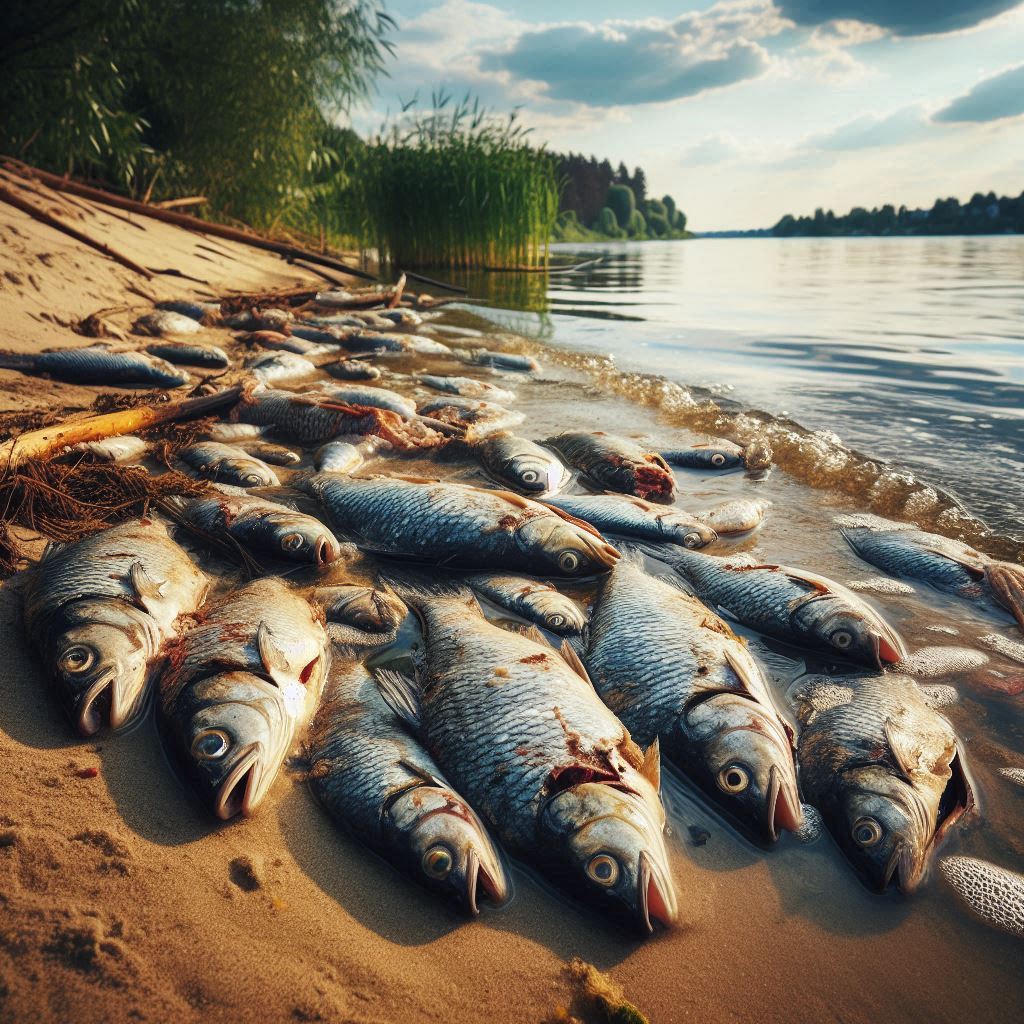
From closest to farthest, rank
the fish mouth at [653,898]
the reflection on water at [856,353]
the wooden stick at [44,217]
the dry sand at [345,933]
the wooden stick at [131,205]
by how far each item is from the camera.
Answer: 1. the dry sand at [345,933]
2. the fish mouth at [653,898]
3. the reflection on water at [856,353]
4. the wooden stick at [44,217]
5. the wooden stick at [131,205]

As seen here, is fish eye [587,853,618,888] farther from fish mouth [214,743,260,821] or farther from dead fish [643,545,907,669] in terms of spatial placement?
dead fish [643,545,907,669]

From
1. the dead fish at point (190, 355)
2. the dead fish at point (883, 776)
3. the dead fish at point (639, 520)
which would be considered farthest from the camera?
the dead fish at point (190, 355)

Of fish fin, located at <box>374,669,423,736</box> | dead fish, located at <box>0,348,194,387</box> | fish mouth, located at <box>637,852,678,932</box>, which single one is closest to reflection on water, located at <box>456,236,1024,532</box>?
fish mouth, located at <box>637,852,678,932</box>

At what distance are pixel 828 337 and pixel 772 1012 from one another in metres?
11.9

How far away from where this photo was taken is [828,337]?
11711 millimetres

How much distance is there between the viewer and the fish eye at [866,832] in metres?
2.00

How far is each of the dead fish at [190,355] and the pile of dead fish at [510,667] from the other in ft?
10.0

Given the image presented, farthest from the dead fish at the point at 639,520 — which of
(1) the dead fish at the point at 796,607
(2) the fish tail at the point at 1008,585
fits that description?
(2) the fish tail at the point at 1008,585

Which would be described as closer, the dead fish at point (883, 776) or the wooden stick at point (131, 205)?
the dead fish at point (883, 776)

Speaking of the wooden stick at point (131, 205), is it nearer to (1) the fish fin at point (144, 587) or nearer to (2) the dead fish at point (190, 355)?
(2) the dead fish at point (190, 355)

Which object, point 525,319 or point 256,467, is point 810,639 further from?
point 525,319

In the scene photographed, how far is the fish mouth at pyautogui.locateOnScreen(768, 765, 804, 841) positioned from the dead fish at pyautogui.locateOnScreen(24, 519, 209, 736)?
2135 millimetres

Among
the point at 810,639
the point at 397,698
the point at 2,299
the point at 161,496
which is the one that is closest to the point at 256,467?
the point at 161,496

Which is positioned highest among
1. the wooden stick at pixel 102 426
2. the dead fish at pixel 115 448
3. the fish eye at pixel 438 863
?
the wooden stick at pixel 102 426
